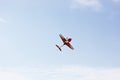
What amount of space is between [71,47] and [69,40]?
181 inches

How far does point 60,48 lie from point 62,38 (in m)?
4.65

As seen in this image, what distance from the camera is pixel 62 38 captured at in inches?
6521

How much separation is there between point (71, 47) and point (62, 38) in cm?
601

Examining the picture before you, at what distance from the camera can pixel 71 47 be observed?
167 meters

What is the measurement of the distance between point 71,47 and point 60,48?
17.4 feet

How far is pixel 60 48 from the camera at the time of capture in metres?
166

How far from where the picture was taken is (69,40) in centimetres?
16388

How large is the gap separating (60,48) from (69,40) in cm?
569
